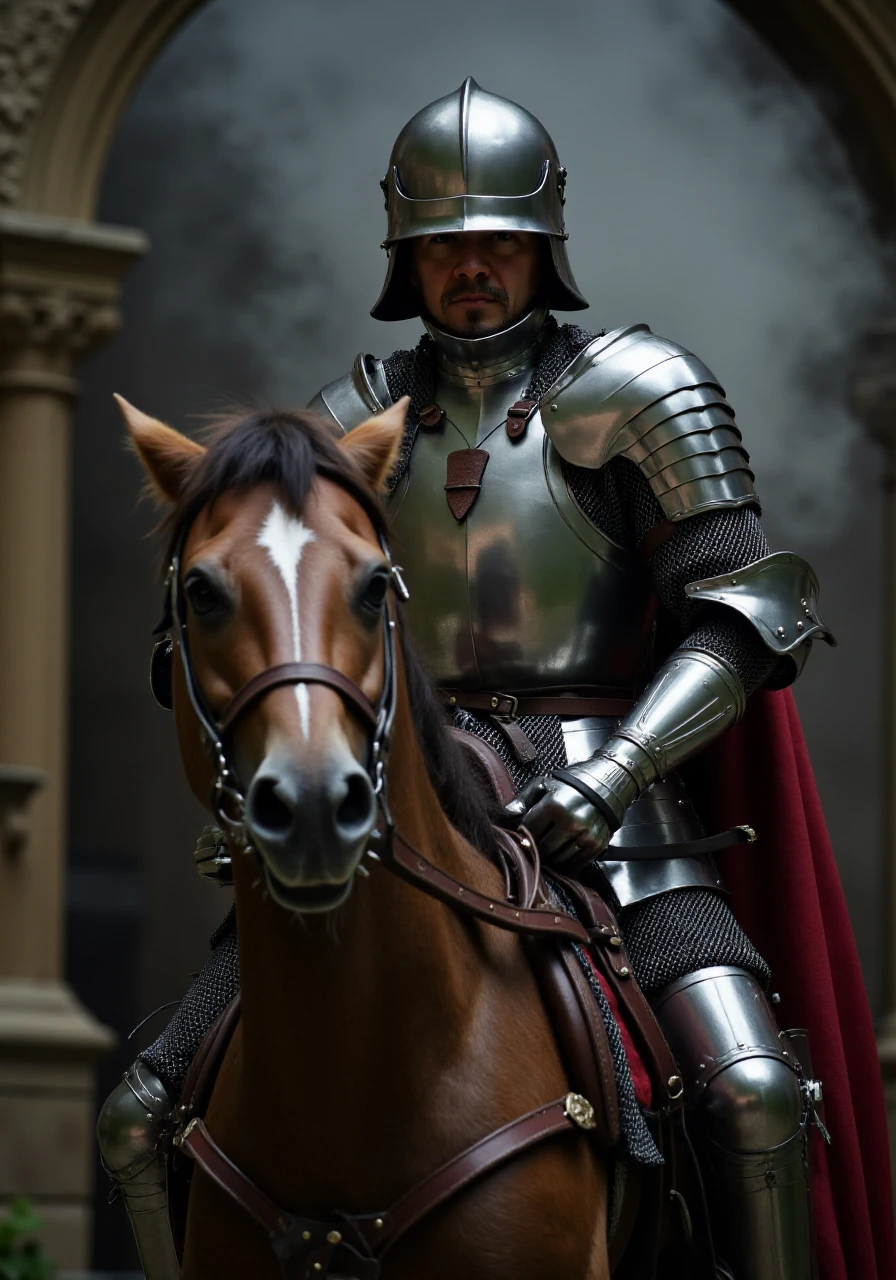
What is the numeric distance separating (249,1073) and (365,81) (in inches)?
371

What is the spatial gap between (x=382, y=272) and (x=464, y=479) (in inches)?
316

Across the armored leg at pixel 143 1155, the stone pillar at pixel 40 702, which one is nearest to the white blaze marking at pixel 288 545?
the armored leg at pixel 143 1155

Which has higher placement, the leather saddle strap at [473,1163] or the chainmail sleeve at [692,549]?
the chainmail sleeve at [692,549]

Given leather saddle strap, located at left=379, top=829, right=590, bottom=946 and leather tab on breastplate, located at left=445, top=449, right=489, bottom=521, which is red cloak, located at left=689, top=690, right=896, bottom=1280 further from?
leather saddle strap, located at left=379, top=829, right=590, bottom=946

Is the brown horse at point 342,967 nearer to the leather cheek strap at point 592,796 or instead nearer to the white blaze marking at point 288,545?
the white blaze marking at point 288,545

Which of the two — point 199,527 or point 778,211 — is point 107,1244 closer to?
point 778,211

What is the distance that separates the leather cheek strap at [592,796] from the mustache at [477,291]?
87 centimetres

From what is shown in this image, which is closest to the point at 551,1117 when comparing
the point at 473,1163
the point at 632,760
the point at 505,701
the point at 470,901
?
the point at 473,1163

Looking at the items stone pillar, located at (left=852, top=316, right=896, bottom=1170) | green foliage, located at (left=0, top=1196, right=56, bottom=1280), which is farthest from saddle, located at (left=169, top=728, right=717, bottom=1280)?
stone pillar, located at (left=852, top=316, right=896, bottom=1170)

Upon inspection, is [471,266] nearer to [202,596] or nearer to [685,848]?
[685,848]

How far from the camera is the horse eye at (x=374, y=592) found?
264 centimetres

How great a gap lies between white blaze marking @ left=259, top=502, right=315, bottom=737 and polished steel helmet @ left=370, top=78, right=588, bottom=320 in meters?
1.19

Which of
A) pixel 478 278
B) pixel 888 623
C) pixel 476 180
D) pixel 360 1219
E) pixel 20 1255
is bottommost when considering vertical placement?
pixel 20 1255

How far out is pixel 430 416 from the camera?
379 cm
